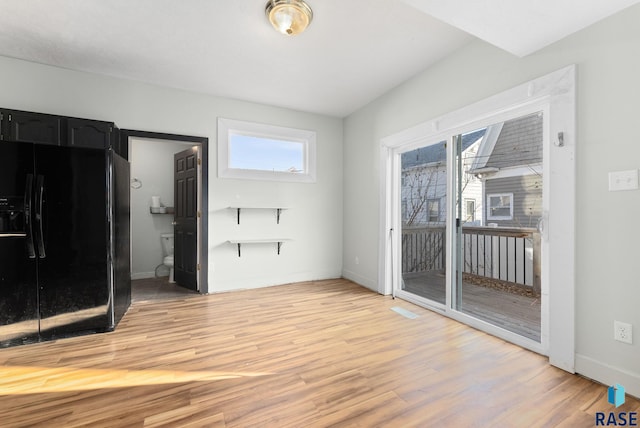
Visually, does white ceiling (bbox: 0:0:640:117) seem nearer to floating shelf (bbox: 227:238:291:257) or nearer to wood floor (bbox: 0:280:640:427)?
floating shelf (bbox: 227:238:291:257)

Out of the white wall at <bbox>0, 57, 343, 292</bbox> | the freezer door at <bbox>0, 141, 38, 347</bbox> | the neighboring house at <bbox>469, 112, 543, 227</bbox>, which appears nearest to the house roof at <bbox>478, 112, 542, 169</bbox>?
the neighboring house at <bbox>469, 112, 543, 227</bbox>

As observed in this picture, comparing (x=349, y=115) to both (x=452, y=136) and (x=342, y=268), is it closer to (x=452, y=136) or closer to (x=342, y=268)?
(x=452, y=136)

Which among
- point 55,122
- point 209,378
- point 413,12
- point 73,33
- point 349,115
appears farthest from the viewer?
point 349,115

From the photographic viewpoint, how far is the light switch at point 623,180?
1.80 metres

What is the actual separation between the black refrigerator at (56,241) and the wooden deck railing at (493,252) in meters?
3.49

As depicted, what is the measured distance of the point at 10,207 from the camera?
7.89 feet

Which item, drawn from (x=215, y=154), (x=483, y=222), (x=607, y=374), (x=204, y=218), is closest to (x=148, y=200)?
(x=204, y=218)

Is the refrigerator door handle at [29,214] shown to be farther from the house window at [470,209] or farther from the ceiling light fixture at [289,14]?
the house window at [470,209]

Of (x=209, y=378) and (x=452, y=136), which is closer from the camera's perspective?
(x=209, y=378)

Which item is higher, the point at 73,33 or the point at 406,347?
the point at 73,33

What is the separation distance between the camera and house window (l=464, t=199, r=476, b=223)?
298cm

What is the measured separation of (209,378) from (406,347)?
1574 mm

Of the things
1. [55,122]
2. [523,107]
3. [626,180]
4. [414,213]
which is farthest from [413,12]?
[55,122]

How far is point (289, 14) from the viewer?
89.0 inches
